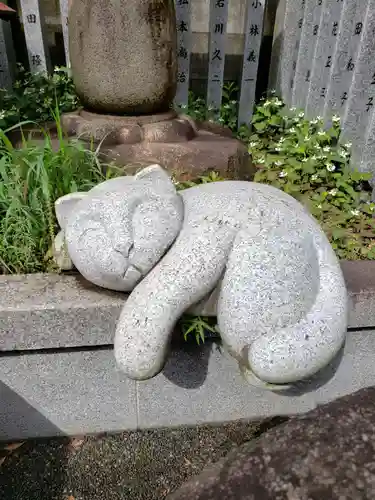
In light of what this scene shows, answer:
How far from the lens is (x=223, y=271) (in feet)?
5.08

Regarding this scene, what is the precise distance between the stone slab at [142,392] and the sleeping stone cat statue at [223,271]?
59 centimetres

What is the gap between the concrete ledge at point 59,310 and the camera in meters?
1.85

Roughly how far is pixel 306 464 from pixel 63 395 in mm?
1465

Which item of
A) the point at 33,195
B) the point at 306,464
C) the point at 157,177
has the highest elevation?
the point at 157,177

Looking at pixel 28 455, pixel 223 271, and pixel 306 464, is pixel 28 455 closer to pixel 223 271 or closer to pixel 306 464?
pixel 223 271

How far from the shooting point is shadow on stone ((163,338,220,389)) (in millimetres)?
2029

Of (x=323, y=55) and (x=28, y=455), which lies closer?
(x=28, y=455)

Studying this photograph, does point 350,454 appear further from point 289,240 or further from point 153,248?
point 153,248

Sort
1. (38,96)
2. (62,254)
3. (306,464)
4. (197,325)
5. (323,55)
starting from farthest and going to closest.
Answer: (38,96) → (323,55) → (62,254) → (197,325) → (306,464)

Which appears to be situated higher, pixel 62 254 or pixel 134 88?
pixel 134 88

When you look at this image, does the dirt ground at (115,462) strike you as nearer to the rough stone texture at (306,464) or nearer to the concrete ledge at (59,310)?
the concrete ledge at (59,310)

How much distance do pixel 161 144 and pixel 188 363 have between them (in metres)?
1.61

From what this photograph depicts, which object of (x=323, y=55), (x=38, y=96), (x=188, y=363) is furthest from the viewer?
(x=38, y=96)

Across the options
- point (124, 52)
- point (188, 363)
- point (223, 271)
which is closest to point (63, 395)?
point (188, 363)
